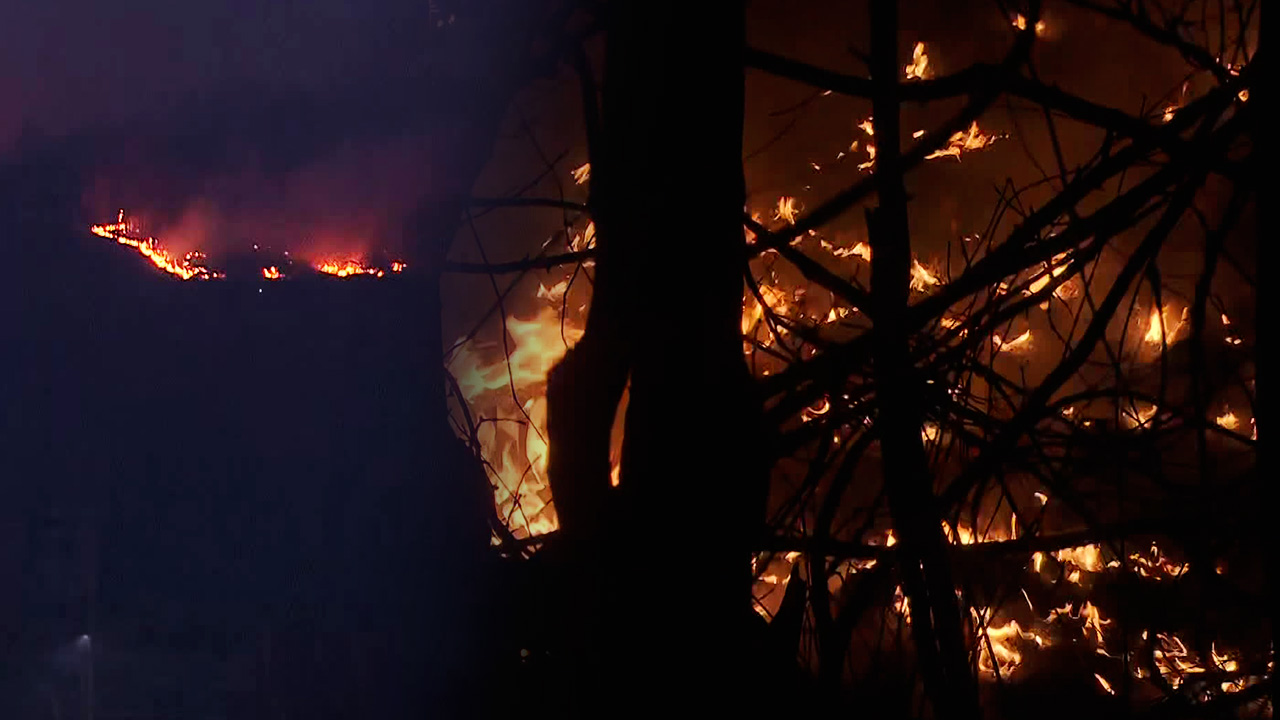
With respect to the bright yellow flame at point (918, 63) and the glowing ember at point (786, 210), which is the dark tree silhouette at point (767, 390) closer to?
the glowing ember at point (786, 210)

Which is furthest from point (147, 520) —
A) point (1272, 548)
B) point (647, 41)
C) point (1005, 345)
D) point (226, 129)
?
point (1272, 548)

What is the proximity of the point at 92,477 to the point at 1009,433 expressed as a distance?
9.30 feet

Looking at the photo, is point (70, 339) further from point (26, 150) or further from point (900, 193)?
point (900, 193)

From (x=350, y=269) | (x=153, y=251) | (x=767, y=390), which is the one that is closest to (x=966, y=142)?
(x=767, y=390)

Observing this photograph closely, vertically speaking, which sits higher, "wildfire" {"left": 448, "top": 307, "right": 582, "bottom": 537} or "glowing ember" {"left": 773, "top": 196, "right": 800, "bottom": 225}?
"glowing ember" {"left": 773, "top": 196, "right": 800, "bottom": 225}

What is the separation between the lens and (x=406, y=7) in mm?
2770

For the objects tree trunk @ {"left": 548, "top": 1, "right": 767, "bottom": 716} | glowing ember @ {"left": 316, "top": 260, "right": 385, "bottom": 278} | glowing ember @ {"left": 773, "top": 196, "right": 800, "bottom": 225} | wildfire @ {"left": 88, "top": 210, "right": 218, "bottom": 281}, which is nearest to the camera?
tree trunk @ {"left": 548, "top": 1, "right": 767, "bottom": 716}

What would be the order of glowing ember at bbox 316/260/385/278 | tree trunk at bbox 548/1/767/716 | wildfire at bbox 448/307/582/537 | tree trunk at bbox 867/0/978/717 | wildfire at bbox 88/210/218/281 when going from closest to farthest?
tree trunk at bbox 548/1/767/716, tree trunk at bbox 867/0/978/717, glowing ember at bbox 316/260/385/278, wildfire at bbox 88/210/218/281, wildfire at bbox 448/307/582/537

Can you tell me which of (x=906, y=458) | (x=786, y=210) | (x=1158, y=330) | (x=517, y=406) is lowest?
(x=906, y=458)

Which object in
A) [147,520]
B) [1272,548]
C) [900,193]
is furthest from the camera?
[147,520]

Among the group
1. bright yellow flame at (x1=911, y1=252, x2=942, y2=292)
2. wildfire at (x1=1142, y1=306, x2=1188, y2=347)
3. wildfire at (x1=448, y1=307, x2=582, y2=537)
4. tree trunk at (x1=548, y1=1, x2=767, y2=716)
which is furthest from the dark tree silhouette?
bright yellow flame at (x1=911, y1=252, x2=942, y2=292)

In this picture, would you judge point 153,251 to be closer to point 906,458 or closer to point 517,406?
point 517,406

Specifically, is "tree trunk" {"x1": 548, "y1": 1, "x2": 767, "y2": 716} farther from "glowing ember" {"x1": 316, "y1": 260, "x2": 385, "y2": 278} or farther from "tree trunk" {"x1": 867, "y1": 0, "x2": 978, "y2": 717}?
"glowing ember" {"x1": 316, "y1": 260, "x2": 385, "y2": 278}

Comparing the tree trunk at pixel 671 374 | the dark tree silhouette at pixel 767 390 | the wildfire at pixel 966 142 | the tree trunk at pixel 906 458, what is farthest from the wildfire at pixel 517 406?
the wildfire at pixel 966 142
